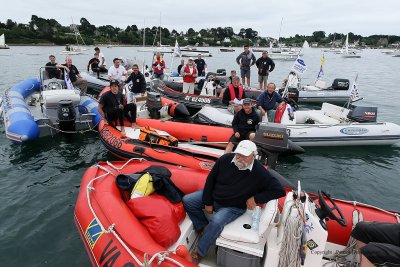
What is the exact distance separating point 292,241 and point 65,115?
6546mm

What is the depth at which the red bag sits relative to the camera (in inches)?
124

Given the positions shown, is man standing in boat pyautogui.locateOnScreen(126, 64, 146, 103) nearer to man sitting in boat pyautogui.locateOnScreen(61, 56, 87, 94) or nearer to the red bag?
man sitting in boat pyautogui.locateOnScreen(61, 56, 87, 94)

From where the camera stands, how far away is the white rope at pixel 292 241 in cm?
275

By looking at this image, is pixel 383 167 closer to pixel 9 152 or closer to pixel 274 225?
pixel 274 225

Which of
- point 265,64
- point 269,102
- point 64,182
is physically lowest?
point 64,182

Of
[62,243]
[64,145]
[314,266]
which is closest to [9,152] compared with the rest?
[64,145]

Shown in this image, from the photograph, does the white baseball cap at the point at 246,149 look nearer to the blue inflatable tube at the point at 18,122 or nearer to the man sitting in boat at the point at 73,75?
the blue inflatable tube at the point at 18,122

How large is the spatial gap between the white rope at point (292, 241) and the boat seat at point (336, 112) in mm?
6474

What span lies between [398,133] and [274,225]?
615cm

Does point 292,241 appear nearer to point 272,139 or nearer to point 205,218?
point 205,218

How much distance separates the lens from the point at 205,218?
356 cm

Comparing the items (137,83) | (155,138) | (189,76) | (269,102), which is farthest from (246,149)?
(189,76)

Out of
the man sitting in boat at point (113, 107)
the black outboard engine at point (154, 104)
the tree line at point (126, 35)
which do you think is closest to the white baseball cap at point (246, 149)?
the man sitting in boat at point (113, 107)

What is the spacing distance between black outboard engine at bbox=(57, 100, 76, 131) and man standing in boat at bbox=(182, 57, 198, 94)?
4.55m
